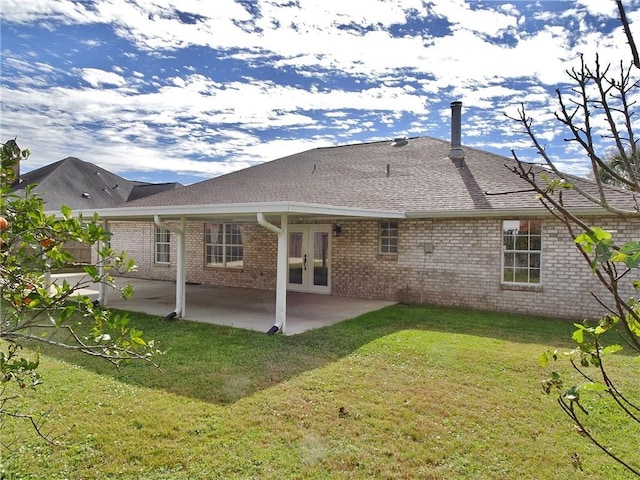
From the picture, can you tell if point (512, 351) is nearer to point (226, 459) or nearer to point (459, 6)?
point (226, 459)

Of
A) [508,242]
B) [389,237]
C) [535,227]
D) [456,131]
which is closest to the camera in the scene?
[535,227]

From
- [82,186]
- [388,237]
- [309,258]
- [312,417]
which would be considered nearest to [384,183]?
[388,237]

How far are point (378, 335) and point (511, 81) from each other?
240 inches

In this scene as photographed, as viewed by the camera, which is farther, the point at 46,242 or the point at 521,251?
the point at 521,251

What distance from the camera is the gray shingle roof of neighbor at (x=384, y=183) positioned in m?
10.9

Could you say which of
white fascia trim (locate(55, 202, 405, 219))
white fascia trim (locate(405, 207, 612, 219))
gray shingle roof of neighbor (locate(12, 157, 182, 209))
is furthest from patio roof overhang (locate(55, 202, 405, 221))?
gray shingle roof of neighbor (locate(12, 157, 182, 209))

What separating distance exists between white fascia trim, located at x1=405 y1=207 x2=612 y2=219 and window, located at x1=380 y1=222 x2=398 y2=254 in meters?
0.90

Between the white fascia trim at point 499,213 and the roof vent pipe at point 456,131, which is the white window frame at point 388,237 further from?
the roof vent pipe at point 456,131

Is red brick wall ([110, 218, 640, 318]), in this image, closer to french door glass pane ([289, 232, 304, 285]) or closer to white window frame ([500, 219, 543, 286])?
white window frame ([500, 219, 543, 286])

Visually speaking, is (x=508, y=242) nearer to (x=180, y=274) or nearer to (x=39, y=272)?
(x=180, y=274)

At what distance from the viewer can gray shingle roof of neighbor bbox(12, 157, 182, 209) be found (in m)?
25.6

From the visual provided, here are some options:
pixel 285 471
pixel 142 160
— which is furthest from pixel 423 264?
pixel 142 160

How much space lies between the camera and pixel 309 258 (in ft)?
45.9

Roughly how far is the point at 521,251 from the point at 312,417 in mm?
7894
